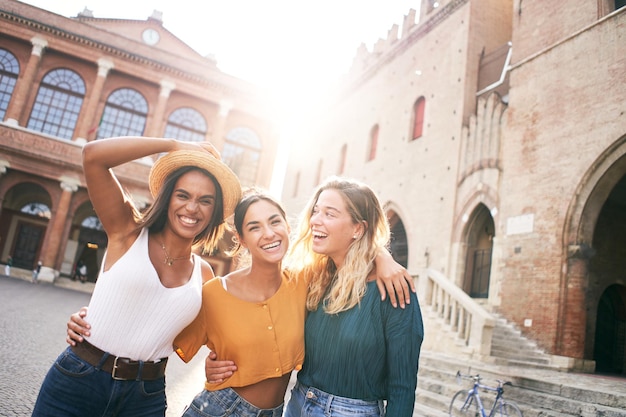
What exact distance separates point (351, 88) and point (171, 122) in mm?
10016

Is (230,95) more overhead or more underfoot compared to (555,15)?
more overhead

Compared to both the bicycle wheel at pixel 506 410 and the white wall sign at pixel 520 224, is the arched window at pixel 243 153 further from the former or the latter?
the bicycle wheel at pixel 506 410

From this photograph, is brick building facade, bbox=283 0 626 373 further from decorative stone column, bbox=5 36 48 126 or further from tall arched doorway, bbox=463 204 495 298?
decorative stone column, bbox=5 36 48 126

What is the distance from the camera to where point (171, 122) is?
74.2 feet

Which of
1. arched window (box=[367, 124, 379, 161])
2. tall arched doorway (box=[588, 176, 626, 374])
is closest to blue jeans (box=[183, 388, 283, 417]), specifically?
tall arched doorway (box=[588, 176, 626, 374])

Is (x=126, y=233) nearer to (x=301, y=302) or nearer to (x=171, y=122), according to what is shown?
(x=301, y=302)

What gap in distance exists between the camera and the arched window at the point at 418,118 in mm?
16531

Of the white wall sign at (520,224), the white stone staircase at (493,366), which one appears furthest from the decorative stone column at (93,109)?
the white wall sign at (520,224)

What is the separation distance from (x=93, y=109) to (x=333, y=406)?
22626 mm

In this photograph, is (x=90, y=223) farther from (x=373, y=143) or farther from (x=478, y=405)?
(x=478, y=405)

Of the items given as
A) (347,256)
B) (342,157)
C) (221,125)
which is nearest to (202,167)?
(347,256)

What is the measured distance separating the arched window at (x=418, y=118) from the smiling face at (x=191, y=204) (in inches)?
587

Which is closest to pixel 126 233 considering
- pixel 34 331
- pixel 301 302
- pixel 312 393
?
pixel 301 302

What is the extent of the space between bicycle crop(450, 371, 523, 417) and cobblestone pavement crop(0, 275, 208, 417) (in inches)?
152
